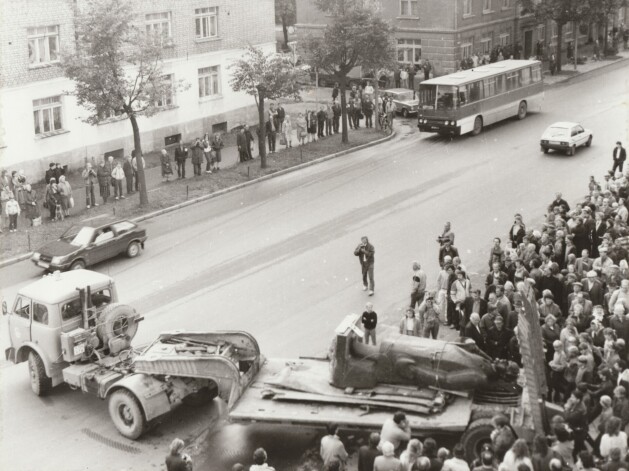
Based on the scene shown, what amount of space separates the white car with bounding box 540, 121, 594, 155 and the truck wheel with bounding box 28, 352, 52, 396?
24033 millimetres

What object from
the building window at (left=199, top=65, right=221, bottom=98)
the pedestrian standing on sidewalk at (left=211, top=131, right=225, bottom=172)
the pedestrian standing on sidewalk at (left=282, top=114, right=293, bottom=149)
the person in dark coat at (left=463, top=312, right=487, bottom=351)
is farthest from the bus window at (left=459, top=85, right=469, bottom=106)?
the person in dark coat at (left=463, top=312, right=487, bottom=351)

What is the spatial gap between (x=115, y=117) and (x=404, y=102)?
1501 cm

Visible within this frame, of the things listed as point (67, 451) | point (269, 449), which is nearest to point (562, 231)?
point (269, 449)

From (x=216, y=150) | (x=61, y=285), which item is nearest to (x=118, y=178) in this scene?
(x=216, y=150)

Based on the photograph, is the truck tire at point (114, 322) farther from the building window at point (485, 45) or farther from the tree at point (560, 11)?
the tree at point (560, 11)

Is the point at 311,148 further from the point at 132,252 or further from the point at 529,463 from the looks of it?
the point at 529,463

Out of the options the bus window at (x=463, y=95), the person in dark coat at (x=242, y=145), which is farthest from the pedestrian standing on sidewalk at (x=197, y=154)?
the bus window at (x=463, y=95)

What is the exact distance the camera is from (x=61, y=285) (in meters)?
17.1

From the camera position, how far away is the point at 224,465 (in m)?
14.7

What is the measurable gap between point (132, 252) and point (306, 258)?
5.00 m

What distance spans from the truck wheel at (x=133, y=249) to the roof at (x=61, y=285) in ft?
26.5

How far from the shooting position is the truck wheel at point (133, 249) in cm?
2569

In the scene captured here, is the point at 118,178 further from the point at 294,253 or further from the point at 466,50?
the point at 466,50

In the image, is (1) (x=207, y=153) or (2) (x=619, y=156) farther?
(1) (x=207, y=153)
